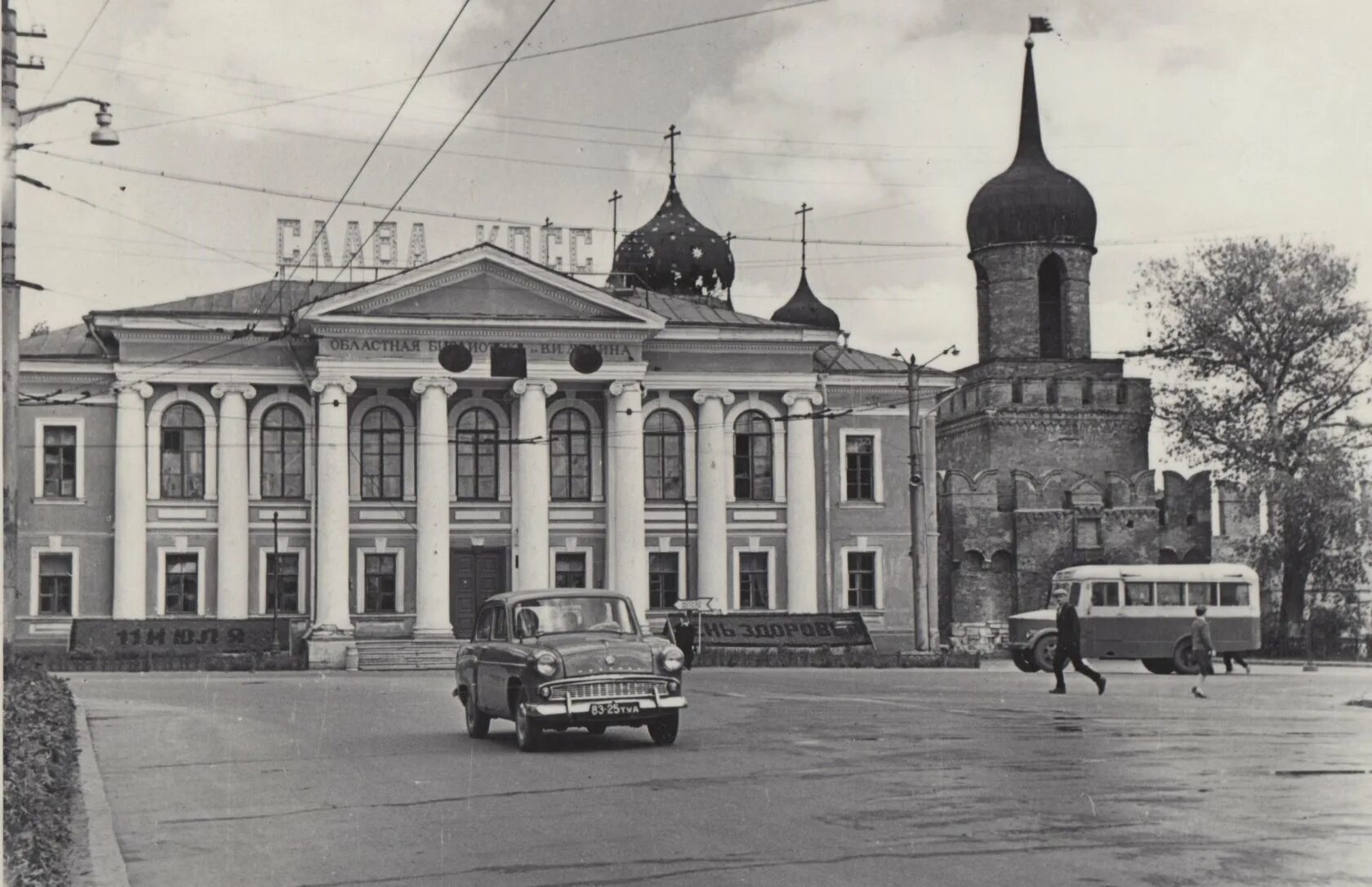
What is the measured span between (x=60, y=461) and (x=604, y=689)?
33.1 m

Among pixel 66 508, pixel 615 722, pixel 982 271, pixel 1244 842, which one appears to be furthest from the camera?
pixel 982 271

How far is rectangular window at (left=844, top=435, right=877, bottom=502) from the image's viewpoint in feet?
165

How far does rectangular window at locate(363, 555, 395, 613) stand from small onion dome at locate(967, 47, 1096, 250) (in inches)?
909

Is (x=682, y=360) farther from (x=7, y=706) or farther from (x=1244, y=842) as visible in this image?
(x=1244, y=842)

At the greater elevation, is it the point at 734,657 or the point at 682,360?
the point at 682,360

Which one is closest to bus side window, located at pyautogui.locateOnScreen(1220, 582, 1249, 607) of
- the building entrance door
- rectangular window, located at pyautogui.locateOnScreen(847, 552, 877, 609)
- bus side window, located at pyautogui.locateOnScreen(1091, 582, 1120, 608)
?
bus side window, located at pyautogui.locateOnScreen(1091, 582, 1120, 608)

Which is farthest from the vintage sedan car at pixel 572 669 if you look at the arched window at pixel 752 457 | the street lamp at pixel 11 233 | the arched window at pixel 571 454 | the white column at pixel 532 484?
the arched window at pixel 752 457

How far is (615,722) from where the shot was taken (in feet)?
55.7

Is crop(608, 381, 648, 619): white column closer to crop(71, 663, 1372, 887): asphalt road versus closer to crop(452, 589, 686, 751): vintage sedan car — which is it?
crop(71, 663, 1372, 887): asphalt road

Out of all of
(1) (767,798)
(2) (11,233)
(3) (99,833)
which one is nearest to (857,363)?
(2) (11,233)

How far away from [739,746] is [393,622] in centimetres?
3117

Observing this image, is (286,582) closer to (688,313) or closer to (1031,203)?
(688,313)

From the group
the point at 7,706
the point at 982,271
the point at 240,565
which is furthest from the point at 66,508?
the point at 7,706

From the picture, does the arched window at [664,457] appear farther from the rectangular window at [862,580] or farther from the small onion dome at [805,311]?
the small onion dome at [805,311]
